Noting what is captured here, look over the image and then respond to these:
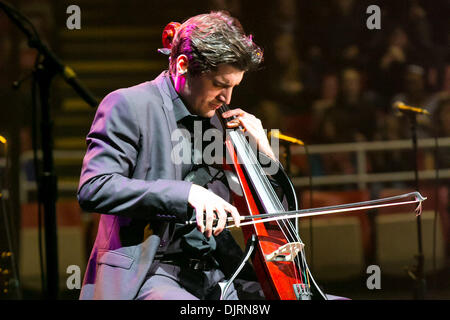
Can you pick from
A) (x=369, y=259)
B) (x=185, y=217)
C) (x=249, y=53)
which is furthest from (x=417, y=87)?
(x=185, y=217)

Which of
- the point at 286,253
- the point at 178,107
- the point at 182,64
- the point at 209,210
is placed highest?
the point at 182,64

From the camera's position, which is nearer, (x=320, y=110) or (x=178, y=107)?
(x=178, y=107)

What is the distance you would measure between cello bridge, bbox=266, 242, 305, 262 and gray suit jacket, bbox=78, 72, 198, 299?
0.26 meters

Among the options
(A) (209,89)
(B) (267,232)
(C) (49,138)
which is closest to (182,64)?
(A) (209,89)

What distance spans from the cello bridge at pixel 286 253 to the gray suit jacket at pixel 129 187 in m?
0.26

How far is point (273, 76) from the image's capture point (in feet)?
13.1

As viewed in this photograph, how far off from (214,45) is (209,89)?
0.43 feet

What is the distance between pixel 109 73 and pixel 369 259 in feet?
6.17

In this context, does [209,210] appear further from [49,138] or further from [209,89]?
[49,138]

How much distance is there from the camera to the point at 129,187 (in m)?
1.65

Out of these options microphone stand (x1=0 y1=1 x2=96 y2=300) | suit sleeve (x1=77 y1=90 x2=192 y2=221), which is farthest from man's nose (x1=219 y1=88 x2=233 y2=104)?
microphone stand (x1=0 y1=1 x2=96 y2=300)

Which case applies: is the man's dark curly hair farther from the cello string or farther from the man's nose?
the cello string
